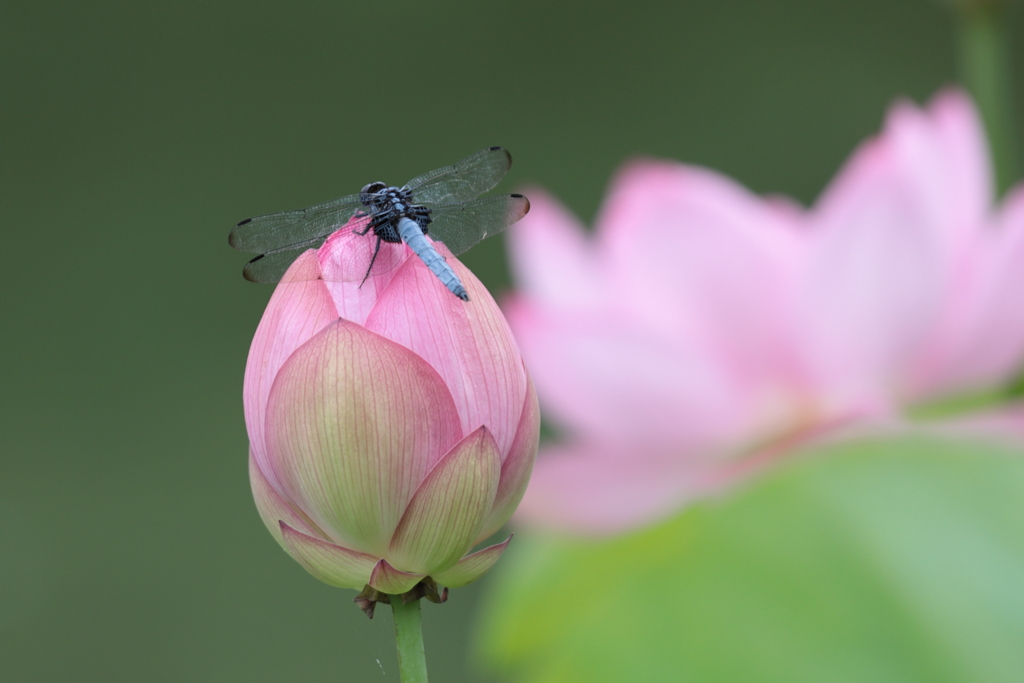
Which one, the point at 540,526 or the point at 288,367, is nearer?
the point at 288,367

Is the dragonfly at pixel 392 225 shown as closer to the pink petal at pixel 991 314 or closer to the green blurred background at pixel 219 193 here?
the pink petal at pixel 991 314

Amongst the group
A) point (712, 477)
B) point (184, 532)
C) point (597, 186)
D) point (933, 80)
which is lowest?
point (184, 532)

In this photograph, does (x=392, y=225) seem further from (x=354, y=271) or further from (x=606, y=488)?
(x=606, y=488)

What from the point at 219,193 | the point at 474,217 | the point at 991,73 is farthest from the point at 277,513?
the point at 219,193

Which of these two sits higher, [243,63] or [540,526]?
[243,63]

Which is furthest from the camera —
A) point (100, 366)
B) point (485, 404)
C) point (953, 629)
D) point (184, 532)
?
point (100, 366)

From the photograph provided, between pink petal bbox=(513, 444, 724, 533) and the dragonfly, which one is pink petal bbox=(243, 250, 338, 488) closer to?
the dragonfly

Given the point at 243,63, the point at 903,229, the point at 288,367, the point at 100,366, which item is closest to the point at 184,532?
the point at 100,366

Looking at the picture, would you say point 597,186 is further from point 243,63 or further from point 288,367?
point 288,367
